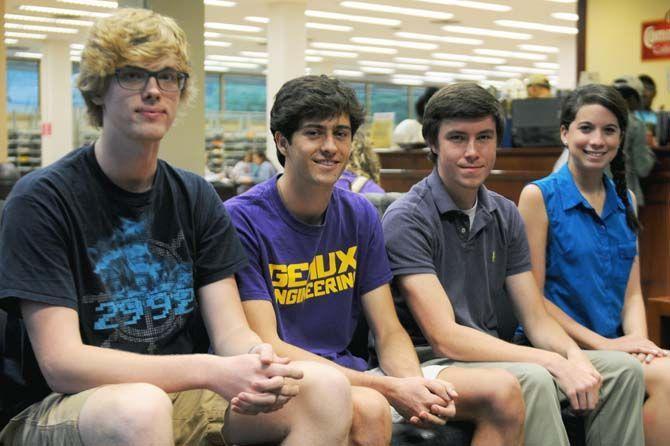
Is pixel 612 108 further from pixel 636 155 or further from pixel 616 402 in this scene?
pixel 636 155

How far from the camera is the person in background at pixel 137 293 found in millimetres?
1769

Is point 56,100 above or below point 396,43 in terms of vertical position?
below

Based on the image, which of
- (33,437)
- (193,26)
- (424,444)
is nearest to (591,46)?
(193,26)

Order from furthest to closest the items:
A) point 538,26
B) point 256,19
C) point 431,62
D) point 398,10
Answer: point 431,62 → point 538,26 → point 256,19 → point 398,10

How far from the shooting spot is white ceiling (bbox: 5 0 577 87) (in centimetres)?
1543

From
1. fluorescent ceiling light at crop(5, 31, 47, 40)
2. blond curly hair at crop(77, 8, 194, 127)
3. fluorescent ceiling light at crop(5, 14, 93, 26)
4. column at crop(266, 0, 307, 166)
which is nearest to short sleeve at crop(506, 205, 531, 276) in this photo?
blond curly hair at crop(77, 8, 194, 127)

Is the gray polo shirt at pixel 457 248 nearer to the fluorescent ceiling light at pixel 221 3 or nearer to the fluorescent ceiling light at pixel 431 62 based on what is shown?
the fluorescent ceiling light at pixel 221 3

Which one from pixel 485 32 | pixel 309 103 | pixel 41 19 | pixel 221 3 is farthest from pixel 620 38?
pixel 41 19

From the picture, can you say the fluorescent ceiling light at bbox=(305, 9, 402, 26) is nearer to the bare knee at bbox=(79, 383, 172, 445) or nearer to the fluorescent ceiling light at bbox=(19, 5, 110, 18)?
the fluorescent ceiling light at bbox=(19, 5, 110, 18)

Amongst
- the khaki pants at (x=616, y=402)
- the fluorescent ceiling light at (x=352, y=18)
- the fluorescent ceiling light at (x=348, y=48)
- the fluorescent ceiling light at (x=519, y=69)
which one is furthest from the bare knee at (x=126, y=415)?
the fluorescent ceiling light at (x=519, y=69)

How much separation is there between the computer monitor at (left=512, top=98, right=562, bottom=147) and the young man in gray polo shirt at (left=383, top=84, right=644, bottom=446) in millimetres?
3651

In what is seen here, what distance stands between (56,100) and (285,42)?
7.42m

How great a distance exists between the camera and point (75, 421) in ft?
5.65

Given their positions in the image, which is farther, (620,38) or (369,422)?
(620,38)
